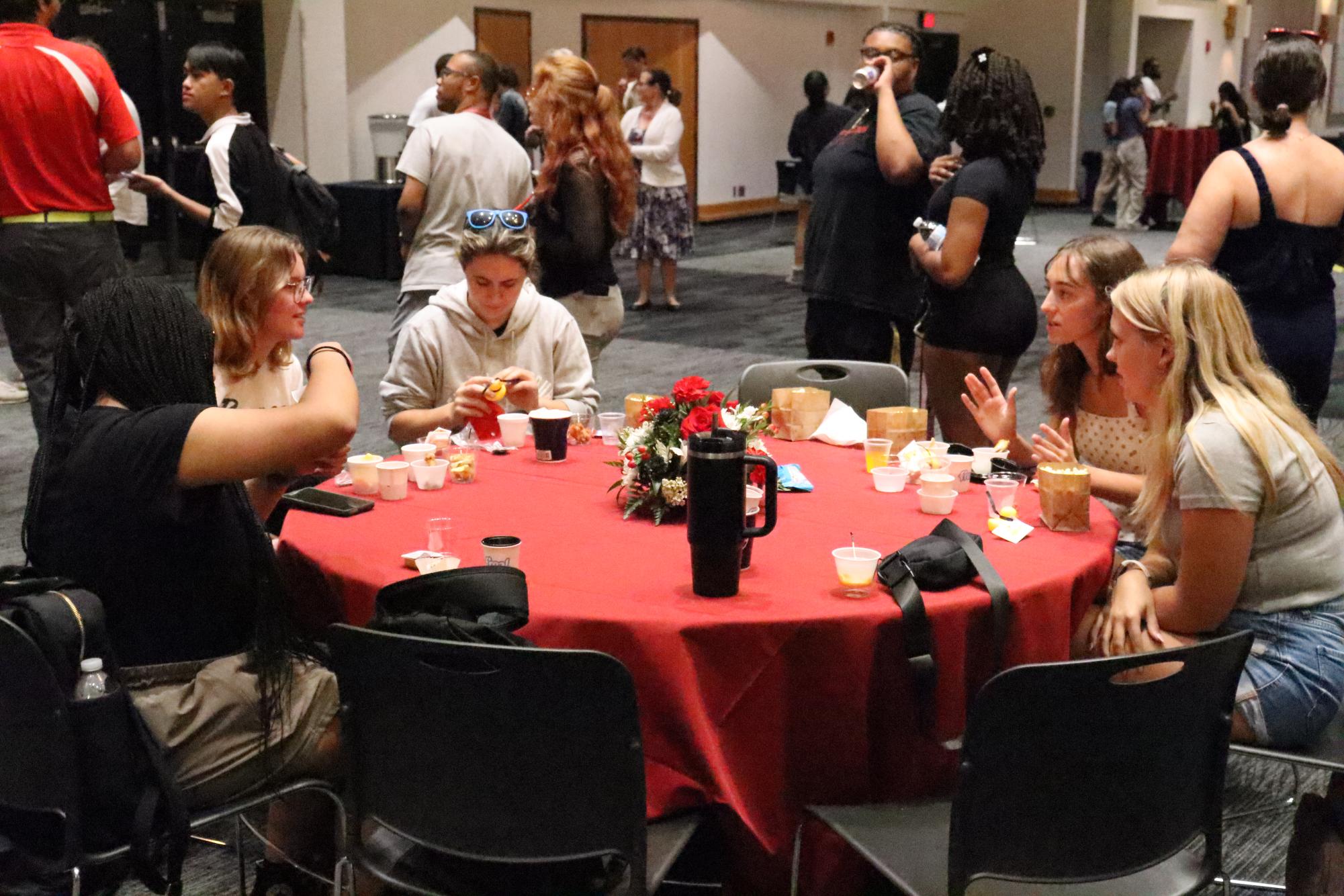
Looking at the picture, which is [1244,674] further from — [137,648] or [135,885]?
[135,885]

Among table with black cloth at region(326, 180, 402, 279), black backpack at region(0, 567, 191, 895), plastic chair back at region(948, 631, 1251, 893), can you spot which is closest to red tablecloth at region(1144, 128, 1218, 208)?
table with black cloth at region(326, 180, 402, 279)

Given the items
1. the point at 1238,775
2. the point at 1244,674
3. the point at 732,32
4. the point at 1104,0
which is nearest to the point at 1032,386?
the point at 1238,775

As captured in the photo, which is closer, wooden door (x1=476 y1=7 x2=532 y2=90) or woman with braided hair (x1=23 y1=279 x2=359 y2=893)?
woman with braided hair (x1=23 y1=279 x2=359 y2=893)

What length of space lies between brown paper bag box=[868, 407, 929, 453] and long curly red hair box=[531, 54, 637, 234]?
193 centimetres

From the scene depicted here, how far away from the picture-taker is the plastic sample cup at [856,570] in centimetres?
212

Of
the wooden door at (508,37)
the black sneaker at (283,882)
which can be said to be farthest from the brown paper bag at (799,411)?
the wooden door at (508,37)

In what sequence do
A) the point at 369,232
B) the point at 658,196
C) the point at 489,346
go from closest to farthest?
the point at 489,346, the point at 658,196, the point at 369,232

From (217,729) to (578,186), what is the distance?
2.86m

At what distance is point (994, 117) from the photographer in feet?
12.4

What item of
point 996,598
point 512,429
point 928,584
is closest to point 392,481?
point 512,429

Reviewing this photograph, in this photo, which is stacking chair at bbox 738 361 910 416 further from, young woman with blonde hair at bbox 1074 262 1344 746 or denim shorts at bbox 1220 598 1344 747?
denim shorts at bbox 1220 598 1344 747

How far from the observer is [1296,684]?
232 centimetres

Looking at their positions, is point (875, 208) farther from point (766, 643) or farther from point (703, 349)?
point (703, 349)

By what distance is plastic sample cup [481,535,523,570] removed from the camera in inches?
87.9
